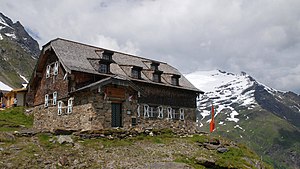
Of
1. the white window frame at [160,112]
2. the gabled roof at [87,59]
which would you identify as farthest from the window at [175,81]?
the white window frame at [160,112]

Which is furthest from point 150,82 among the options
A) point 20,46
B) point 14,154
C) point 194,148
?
point 20,46

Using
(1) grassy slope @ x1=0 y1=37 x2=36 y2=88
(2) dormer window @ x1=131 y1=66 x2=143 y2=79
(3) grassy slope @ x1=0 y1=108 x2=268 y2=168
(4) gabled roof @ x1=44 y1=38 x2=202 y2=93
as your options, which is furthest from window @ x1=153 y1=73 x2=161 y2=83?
(1) grassy slope @ x1=0 y1=37 x2=36 y2=88

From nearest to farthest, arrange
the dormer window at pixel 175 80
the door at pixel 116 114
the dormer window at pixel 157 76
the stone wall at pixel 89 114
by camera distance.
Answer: the stone wall at pixel 89 114
the door at pixel 116 114
the dormer window at pixel 157 76
the dormer window at pixel 175 80

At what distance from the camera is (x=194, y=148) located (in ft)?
93.1

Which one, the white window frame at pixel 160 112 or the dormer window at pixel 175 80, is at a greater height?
the dormer window at pixel 175 80

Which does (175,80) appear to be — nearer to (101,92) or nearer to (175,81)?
(175,81)

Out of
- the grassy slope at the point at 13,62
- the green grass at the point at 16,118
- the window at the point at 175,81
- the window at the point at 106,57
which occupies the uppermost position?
the grassy slope at the point at 13,62

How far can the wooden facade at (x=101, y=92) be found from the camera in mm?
31812

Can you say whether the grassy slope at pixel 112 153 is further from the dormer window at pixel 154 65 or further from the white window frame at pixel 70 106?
the dormer window at pixel 154 65

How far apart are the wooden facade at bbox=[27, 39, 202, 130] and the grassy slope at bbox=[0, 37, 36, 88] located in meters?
112

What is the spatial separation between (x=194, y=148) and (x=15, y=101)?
1434 inches

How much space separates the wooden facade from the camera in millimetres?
31812

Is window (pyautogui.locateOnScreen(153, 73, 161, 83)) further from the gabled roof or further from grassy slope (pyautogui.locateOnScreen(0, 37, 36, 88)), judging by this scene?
grassy slope (pyautogui.locateOnScreen(0, 37, 36, 88))

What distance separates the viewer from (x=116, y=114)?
32781 millimetres
